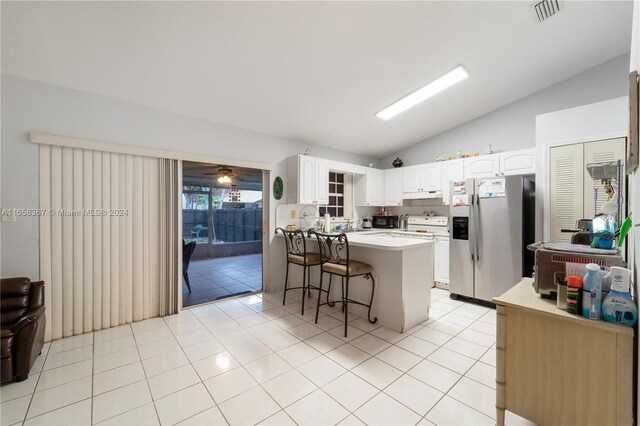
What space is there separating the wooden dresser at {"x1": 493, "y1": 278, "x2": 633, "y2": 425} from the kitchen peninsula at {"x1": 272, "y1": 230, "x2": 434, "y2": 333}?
1.25 metres

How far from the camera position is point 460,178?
4.41 m

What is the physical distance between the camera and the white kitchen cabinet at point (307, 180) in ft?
13.7

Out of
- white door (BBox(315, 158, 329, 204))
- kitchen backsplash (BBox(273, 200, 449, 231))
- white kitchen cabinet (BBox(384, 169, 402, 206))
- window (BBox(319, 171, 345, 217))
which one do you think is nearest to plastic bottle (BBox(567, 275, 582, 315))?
white door (BBox(315, 158, 329, 204))

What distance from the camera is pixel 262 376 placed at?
2016 mm

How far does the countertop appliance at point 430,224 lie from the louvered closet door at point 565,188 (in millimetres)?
1402

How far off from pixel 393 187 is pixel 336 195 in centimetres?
125

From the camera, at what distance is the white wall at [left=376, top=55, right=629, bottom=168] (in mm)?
3326

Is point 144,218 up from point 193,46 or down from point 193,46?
down

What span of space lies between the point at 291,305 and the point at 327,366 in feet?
4.96

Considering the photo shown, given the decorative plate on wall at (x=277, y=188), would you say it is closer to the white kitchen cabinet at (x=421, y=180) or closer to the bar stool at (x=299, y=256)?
the bar stool at (x=299, y=256)

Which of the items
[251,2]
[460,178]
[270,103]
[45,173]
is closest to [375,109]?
[270,103]

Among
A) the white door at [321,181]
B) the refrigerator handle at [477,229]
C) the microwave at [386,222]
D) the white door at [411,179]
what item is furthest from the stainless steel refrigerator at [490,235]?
the white door at [321,181]

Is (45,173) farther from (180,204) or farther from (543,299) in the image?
(543,299)

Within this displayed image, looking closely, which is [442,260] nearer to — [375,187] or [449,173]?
[449,173]
